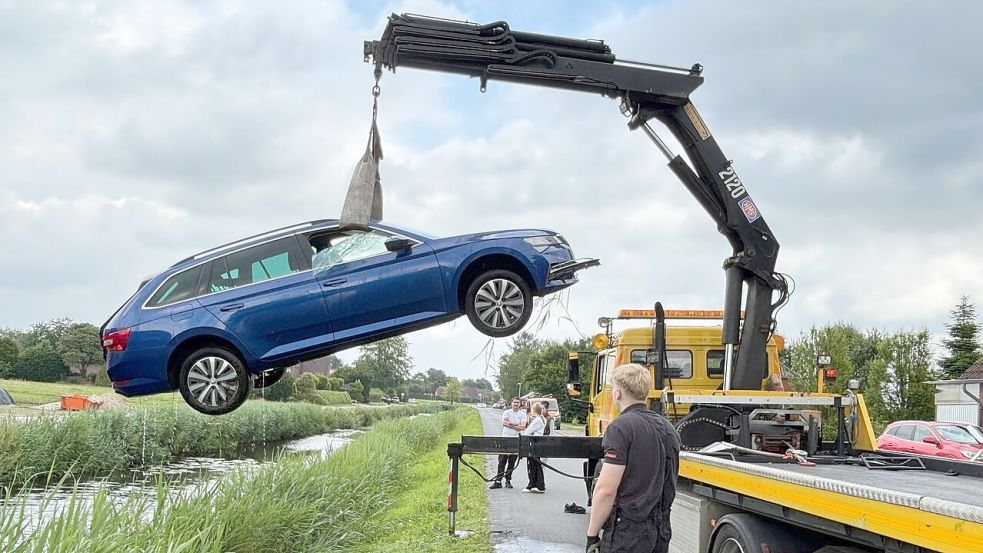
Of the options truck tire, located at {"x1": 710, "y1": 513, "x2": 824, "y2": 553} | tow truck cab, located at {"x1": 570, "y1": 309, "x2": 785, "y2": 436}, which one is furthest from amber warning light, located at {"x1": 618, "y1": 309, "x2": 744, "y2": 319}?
truck tire, located at {"x1": 710, "y1": 513, "x2": 824, "y2": 553}

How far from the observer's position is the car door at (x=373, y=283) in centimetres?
359

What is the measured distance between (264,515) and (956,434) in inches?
649

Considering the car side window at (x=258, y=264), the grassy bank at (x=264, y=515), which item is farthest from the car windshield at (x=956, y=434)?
the car side window at (x=258, y=264)

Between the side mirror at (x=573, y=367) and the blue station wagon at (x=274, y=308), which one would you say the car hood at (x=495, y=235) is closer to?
the blue station wagon at (x=274, y=308)

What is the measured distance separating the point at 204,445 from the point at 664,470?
73.3ft

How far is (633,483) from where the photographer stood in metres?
4.89

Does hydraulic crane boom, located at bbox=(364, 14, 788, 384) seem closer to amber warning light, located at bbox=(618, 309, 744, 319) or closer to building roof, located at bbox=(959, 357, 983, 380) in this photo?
amber warning light, located at bbox=(618, 309, 744, 319)

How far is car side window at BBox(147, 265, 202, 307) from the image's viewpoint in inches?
147

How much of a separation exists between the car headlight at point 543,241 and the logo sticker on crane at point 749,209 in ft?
13.3

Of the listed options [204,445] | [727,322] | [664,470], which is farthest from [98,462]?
[664,470]

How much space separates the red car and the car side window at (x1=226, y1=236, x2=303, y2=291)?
17926 millimetres

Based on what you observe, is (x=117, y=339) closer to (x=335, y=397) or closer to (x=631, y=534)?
(x=335, y=397)

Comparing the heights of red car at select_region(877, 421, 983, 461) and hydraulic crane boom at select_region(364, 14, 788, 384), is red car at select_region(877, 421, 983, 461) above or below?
below

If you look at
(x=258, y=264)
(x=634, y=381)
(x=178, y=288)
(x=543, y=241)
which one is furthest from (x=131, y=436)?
(x=543, y=241)
